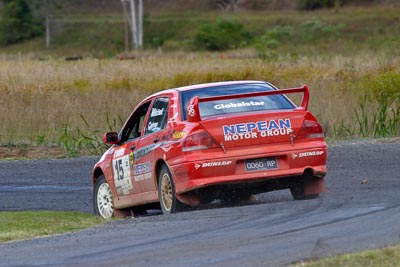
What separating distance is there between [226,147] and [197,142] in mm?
334

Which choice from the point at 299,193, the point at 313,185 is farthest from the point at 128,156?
the point at 313,185

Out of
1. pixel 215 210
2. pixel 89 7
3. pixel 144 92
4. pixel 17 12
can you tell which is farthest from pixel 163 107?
pixel 89 7

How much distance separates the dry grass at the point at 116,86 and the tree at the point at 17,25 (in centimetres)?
4517

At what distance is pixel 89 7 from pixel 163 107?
81992mm

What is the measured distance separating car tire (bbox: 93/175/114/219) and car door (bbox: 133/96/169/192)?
100cm

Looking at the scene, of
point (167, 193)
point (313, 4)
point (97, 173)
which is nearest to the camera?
point (167, 193)

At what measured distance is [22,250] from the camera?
374 inches

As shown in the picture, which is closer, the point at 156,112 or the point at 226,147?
the point at 226,147

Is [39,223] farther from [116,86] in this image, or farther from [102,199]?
[116,86]

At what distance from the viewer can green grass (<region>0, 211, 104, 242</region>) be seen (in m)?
10.8

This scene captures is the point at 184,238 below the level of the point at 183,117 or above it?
below

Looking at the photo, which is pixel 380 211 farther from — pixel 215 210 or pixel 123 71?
pixel 123 71

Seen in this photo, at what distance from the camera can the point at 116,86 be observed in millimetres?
31344

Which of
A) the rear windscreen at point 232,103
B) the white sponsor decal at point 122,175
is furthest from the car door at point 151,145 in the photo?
the rear windscreen at point 232,103
